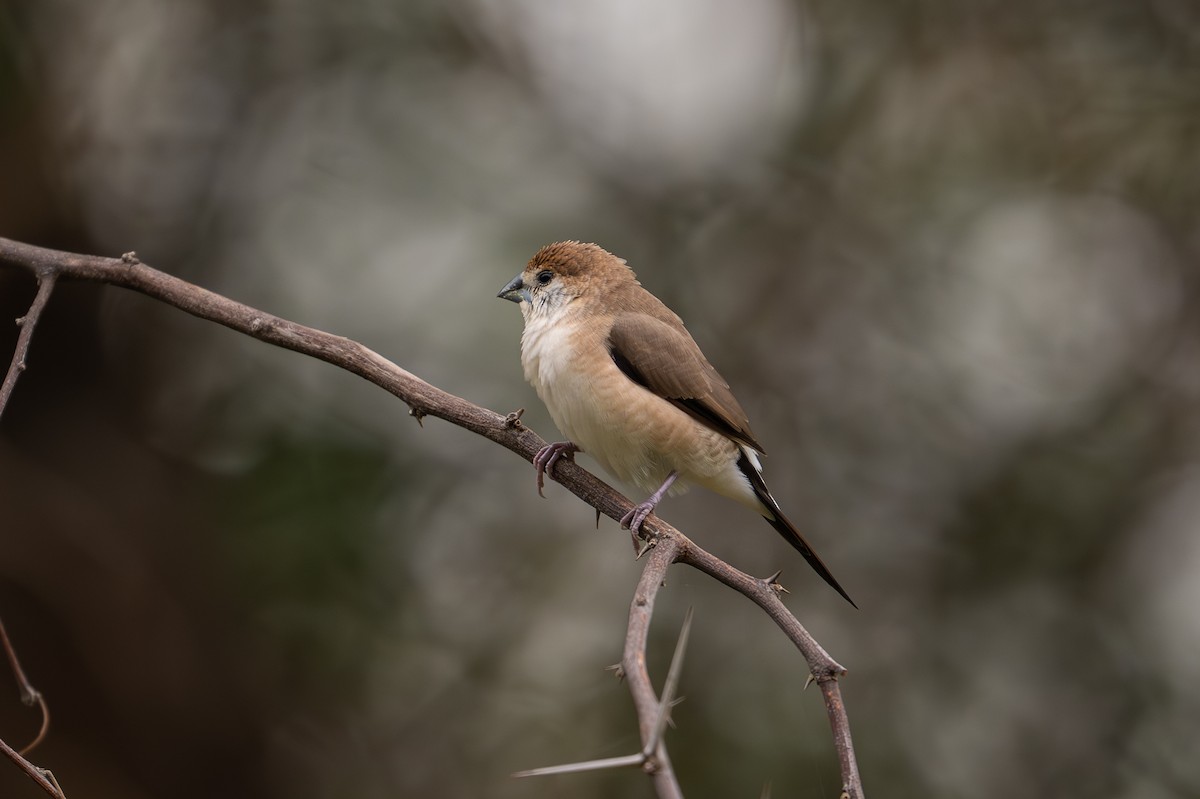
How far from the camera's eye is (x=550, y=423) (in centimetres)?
580

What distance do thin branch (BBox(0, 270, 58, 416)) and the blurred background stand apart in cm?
258

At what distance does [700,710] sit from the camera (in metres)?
5.49

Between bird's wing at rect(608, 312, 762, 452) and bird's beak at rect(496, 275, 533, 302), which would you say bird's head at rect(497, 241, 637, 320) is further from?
bird's wing at rect(608, 312, 762, 452)

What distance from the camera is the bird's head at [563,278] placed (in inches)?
155

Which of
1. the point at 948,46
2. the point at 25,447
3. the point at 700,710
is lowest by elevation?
the point at 25,447

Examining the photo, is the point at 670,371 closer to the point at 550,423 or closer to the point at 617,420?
the point at 617,420

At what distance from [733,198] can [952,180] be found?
1.30 meters

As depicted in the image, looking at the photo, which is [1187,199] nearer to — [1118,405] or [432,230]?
[1118,405]

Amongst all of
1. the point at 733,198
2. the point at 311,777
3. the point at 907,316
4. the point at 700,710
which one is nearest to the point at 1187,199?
the point at 907,316

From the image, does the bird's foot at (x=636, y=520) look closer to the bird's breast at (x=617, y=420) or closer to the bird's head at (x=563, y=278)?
the bird's breast at (x=617, y=420)

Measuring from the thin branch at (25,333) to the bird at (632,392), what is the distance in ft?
4.66

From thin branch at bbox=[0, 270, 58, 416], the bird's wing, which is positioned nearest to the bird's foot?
the bird's wing

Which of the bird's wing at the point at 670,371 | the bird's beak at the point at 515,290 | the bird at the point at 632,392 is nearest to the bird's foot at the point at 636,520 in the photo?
the bird at the point at 632,392

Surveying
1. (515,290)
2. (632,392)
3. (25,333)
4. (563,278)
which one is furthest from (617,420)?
(25,333)
